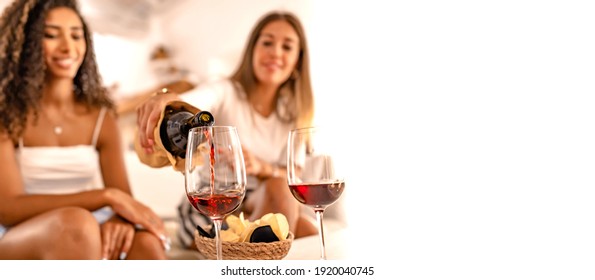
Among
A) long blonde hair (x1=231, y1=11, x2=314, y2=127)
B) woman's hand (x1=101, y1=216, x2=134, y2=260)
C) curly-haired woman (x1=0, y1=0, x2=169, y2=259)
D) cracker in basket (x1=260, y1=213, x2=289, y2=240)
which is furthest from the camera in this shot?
long blonde hair (x1=231, y1=11, x2=314, y2=127)

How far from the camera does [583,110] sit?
51.5 inches

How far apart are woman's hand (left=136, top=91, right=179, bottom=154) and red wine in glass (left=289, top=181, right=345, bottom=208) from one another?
1.00ft

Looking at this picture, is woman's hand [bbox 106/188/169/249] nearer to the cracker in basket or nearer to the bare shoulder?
the bare shoulder

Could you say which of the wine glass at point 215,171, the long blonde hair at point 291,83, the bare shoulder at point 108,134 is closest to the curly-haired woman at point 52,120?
the bare shoulder at point 108,134

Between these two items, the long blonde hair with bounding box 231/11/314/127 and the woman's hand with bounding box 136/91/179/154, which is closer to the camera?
the woman's hand with bounding box 136/91/179/154

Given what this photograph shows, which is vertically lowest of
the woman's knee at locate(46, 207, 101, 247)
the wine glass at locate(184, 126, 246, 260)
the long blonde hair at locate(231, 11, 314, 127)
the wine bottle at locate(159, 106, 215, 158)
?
the woman's knee at locate(46, 207, 101, 247)

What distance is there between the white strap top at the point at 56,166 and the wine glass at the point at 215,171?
1.30 metres

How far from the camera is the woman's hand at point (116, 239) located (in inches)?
65.3

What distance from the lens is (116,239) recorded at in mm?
1685

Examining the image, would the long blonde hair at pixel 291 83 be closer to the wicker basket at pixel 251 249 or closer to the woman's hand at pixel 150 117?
the woman's hand at pixel 150 117

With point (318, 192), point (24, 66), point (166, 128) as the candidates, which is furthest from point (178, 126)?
point (24, 66)

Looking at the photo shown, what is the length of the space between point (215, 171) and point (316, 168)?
0.51 feet

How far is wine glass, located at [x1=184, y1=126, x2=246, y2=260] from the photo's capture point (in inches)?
35.6

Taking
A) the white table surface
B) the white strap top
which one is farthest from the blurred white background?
the white strap top
